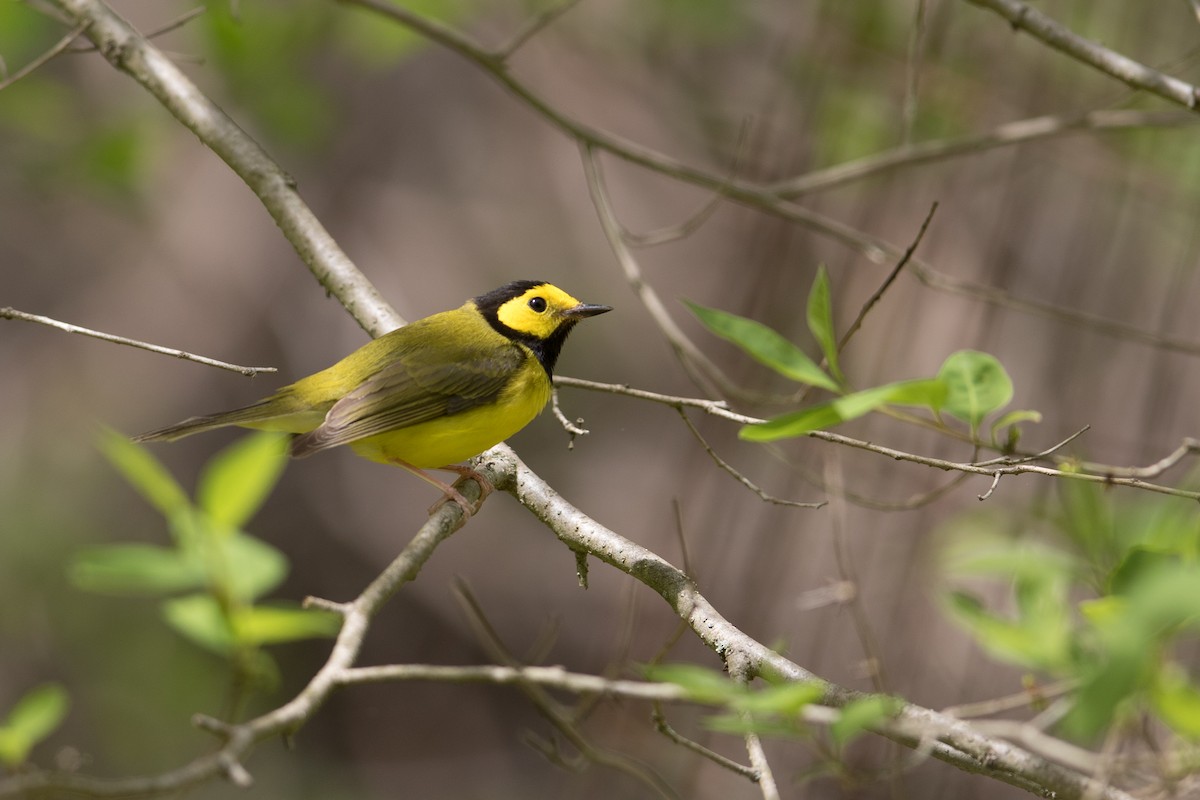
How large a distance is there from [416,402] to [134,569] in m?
2.86

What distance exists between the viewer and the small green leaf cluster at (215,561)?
3.84 ft

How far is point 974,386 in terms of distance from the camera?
1.93m

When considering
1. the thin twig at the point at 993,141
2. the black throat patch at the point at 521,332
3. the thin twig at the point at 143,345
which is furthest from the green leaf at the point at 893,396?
the black throat patch at the point at 521,332

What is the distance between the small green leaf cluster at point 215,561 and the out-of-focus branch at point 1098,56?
274 centimetres

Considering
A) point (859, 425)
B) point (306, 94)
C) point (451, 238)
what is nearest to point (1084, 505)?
point (859, 425)

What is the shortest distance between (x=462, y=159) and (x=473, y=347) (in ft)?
17.7

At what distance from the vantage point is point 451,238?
8.97 metres

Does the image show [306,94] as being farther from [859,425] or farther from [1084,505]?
[1084,505]

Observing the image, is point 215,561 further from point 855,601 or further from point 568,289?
point 568,289

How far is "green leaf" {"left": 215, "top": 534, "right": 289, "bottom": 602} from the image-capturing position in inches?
49.5

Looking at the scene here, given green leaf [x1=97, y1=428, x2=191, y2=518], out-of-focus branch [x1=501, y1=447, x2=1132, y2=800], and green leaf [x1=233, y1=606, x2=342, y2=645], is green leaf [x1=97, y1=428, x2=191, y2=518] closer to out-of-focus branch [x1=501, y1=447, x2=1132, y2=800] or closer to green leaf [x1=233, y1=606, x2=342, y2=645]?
green leaf [x1=233, y1=606, x2=342, y2=645]

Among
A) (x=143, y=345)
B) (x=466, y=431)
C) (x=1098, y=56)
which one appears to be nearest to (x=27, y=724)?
(x=143, y=345)

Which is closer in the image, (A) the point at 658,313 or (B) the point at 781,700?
(B) the point at 781,700

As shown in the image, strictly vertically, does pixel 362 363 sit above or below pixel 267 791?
above
